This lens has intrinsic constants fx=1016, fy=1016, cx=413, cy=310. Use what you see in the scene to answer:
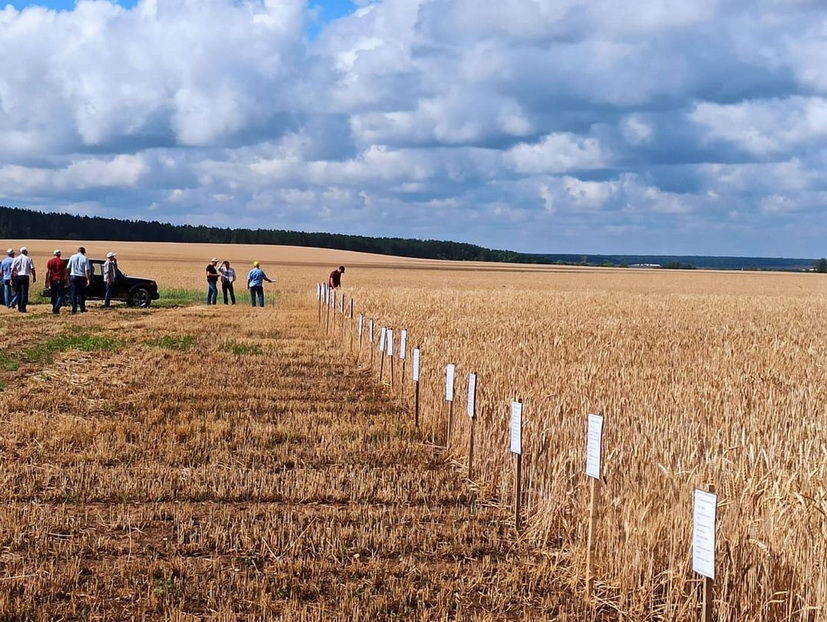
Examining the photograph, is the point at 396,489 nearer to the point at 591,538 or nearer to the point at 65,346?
the point at 591,538

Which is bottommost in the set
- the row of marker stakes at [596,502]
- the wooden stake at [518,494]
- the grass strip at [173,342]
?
the grass strip at [173,342]

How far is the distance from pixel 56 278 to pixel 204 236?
452ft

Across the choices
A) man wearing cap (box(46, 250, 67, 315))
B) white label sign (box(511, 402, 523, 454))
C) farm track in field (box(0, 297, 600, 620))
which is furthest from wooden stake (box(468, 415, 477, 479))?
man wearing cap (box(46, 250, 67, 315))

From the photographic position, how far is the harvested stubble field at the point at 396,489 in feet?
19.0

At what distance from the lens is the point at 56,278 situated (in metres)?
26.9

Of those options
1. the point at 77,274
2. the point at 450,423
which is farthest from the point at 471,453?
the point at 77,274

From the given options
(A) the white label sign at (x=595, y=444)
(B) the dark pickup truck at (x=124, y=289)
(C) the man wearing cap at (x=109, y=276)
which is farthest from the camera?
(B) the dark pickup truck at (x=124, y=289)

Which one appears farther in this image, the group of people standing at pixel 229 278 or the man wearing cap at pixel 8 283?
the group of people standing at pixel 229 278

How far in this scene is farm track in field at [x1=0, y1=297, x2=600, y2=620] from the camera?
19.5ft

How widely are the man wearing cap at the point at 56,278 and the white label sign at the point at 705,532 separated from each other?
2415 centimetres

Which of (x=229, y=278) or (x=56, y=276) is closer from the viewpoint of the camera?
(x=56, y=276)

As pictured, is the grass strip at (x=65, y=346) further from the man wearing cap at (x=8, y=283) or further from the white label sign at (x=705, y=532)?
the white label sign at (x=705, y=532)

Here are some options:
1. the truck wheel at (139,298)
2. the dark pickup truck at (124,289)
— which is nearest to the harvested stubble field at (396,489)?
the dark pickup truck at (124,289)

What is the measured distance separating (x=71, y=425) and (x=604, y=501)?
622cm
